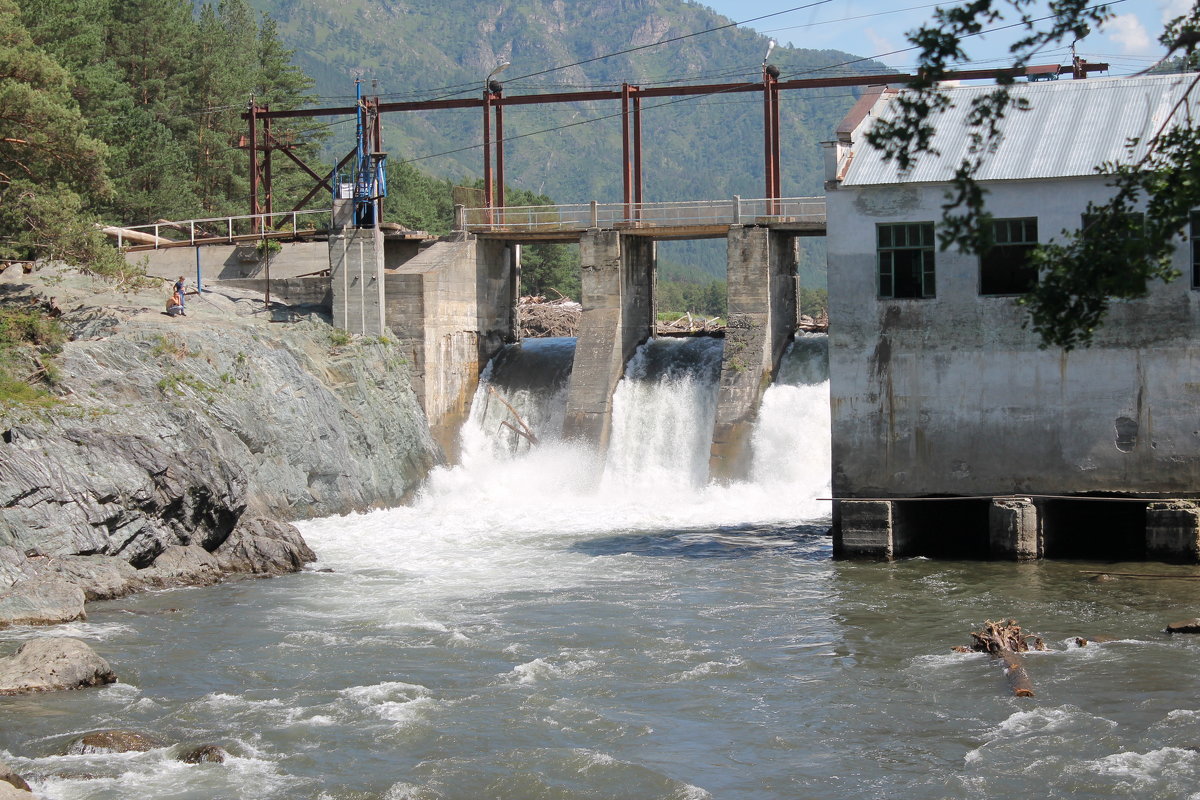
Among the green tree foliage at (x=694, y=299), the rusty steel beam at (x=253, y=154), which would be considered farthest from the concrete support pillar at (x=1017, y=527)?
the green tree foliage at (x=694, y=299)

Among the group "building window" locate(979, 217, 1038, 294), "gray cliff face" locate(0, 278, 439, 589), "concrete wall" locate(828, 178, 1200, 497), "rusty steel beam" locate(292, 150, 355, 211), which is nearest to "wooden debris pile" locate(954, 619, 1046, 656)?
"concrete wall" locate(828, 178, 1200, 497)

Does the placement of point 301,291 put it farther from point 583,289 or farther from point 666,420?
point 666,420

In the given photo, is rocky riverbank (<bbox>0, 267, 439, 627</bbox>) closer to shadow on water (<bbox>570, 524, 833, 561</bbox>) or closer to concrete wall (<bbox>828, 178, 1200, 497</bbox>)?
shadow on water (<bbox>570, 524, 833, 561</bbox>)

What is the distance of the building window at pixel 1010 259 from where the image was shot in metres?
25.0

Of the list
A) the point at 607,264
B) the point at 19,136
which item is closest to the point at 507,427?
the point at 607,264

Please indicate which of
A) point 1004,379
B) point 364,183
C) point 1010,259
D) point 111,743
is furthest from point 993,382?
point 364,183

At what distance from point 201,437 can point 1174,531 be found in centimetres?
1911

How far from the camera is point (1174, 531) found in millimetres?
23609

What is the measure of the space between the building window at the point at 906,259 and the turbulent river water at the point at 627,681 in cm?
516

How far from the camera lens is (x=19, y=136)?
32.0 metres

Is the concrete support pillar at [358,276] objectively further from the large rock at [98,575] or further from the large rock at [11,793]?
the large rock at [11,793]

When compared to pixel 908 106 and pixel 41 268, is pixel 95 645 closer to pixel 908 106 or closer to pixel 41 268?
pixel 908 106

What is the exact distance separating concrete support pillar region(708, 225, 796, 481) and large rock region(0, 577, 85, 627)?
19518 millimetres

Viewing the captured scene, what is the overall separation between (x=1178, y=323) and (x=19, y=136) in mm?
25653
